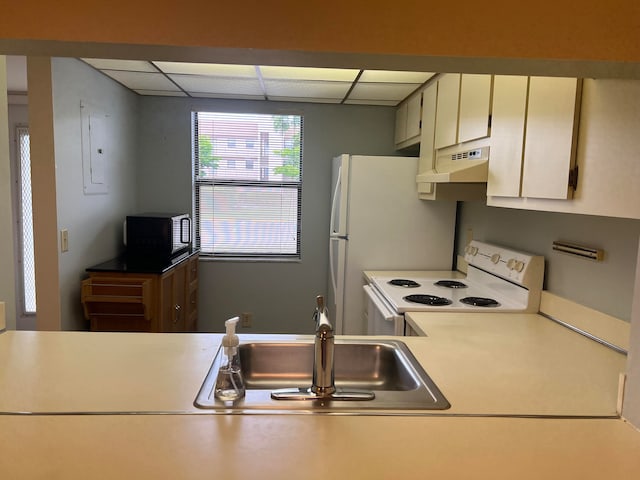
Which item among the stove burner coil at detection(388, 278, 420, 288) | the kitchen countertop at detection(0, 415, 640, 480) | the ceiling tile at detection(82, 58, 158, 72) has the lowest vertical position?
the kitchen countertop at detection(0, 415, 640, 480)

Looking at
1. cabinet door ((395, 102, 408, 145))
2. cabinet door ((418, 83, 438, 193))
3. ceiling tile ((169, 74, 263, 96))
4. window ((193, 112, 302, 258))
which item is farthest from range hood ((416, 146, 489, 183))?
window ((193, 112, 302, 258))

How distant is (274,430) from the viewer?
976 millimetres

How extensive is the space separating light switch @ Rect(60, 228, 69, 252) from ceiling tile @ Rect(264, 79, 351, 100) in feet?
5.43

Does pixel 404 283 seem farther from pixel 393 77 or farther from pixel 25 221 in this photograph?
pixel 25 221

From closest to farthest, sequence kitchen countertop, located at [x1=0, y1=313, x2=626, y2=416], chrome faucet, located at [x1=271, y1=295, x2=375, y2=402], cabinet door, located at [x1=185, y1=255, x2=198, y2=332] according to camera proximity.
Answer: kitchen countertop, located at [x1=0, y1=313, x2=626, y2=416], chrome faucet, located at [x1=271, y1=295, x2=375, y2=402], cabinet door, located at [x1=185, y1=255, x2=198, y2=332]

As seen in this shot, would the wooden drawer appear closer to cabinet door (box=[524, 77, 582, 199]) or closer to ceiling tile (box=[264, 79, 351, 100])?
ceiling tile (box=[264, 79, 351, 100])

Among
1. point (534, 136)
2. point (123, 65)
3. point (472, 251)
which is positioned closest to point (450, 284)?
point (472, 251)

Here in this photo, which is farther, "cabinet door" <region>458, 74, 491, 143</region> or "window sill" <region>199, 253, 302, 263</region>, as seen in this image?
"window sill" <region>199, 253, 302, 263</region>

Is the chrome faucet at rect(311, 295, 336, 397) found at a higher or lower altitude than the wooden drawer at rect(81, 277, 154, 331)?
higher

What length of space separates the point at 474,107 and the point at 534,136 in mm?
635

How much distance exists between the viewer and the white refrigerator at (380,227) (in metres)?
3.08

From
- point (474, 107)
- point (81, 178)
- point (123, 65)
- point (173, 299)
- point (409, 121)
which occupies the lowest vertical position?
point (173, 299)

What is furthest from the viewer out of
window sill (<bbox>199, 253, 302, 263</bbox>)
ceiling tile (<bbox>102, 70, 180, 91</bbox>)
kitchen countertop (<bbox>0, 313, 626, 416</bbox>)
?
window sill (<bbox>199, 253, 302, 263</bbox>)

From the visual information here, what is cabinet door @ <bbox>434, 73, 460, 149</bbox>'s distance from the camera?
94.4 inches
